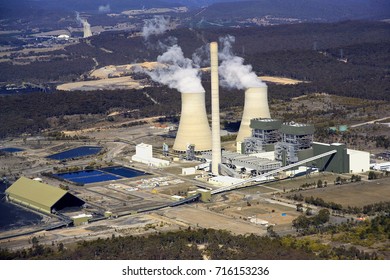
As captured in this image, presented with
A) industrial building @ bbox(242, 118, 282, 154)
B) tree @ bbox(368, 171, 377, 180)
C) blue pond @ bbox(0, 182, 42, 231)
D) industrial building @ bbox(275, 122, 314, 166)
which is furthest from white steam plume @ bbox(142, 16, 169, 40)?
blue pond @ bbox(0, 182, 42, 231)

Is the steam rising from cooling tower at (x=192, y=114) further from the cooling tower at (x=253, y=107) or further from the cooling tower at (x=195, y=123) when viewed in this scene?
the cooling tower at (x=253, y=107)

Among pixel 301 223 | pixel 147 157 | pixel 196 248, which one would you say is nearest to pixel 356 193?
pixel 301 223

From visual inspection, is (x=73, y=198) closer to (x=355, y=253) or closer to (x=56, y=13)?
(x=355, y=253)

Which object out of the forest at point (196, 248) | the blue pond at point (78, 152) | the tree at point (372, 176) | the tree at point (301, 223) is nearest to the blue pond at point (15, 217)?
the forest at point (196, 248)

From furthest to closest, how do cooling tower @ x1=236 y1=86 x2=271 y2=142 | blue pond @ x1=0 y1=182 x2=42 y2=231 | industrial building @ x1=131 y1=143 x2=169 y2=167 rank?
1. cooling tower @ x1=236 y1=86 x2=271 y2=142
2. industrial building @ x1=131 y1=143 x2=169 y2=167
3. blue pond @ x1=0 y1=182 x2=42 y2=231

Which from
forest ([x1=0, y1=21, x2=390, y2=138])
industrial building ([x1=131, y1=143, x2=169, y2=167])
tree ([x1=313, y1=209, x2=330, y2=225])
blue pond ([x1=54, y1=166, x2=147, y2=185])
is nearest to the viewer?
tree ([x1=313, y1=209, x2=330, y2=225])

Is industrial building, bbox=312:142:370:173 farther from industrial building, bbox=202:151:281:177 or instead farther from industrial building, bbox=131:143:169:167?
industrial building, bbox=131:143:169:167

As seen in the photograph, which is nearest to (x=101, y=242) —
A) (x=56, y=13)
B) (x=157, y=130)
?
(x=157, y=130)
